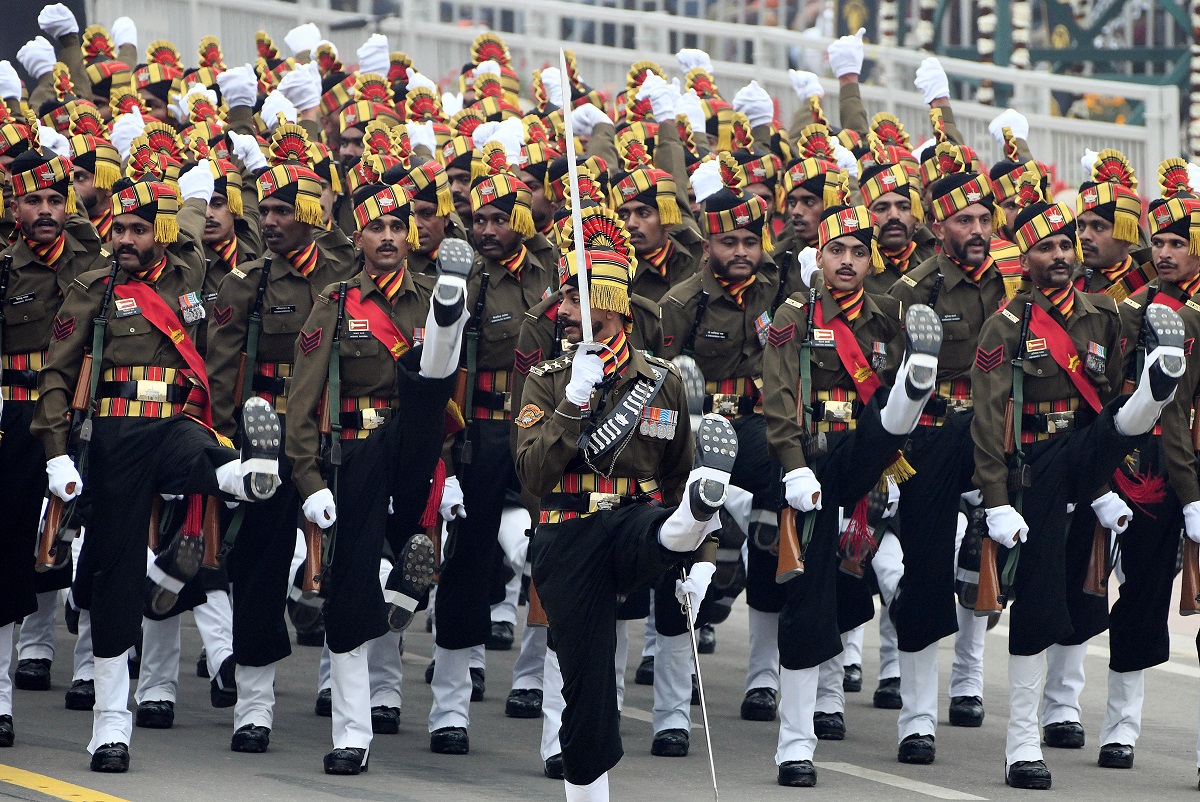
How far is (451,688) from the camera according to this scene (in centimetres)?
990

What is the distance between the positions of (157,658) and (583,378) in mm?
3495

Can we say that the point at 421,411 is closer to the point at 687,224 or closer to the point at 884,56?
the point at 687,224

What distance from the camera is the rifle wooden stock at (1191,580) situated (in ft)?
31.1

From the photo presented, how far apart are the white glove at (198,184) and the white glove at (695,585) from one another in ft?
13.6

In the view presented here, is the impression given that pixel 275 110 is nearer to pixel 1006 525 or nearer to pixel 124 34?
pixel 124 34

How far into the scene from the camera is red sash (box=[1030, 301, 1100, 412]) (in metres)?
9.52

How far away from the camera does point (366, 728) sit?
30.6 ft

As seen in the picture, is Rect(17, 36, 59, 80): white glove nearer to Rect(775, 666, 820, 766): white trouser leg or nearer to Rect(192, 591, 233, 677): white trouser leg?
Rect(192, 591, 233, 677): white trouser leg

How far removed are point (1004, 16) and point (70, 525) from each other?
17.3 metres

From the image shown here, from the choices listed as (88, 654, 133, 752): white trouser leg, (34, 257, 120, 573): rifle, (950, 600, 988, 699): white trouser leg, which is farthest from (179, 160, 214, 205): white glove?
(950, 600, 988, 699): white trouser leg

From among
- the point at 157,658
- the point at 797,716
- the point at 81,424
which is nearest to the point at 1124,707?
the point at 797,716

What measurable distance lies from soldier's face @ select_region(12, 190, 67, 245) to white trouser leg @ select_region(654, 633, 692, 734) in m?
3.43

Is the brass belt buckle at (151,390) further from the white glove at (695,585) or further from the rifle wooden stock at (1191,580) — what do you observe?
the rifle wooden stock at (1191,580)

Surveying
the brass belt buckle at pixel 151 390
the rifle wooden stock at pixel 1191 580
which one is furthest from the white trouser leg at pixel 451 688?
the rifle wooden stock at pixel 1191 580
